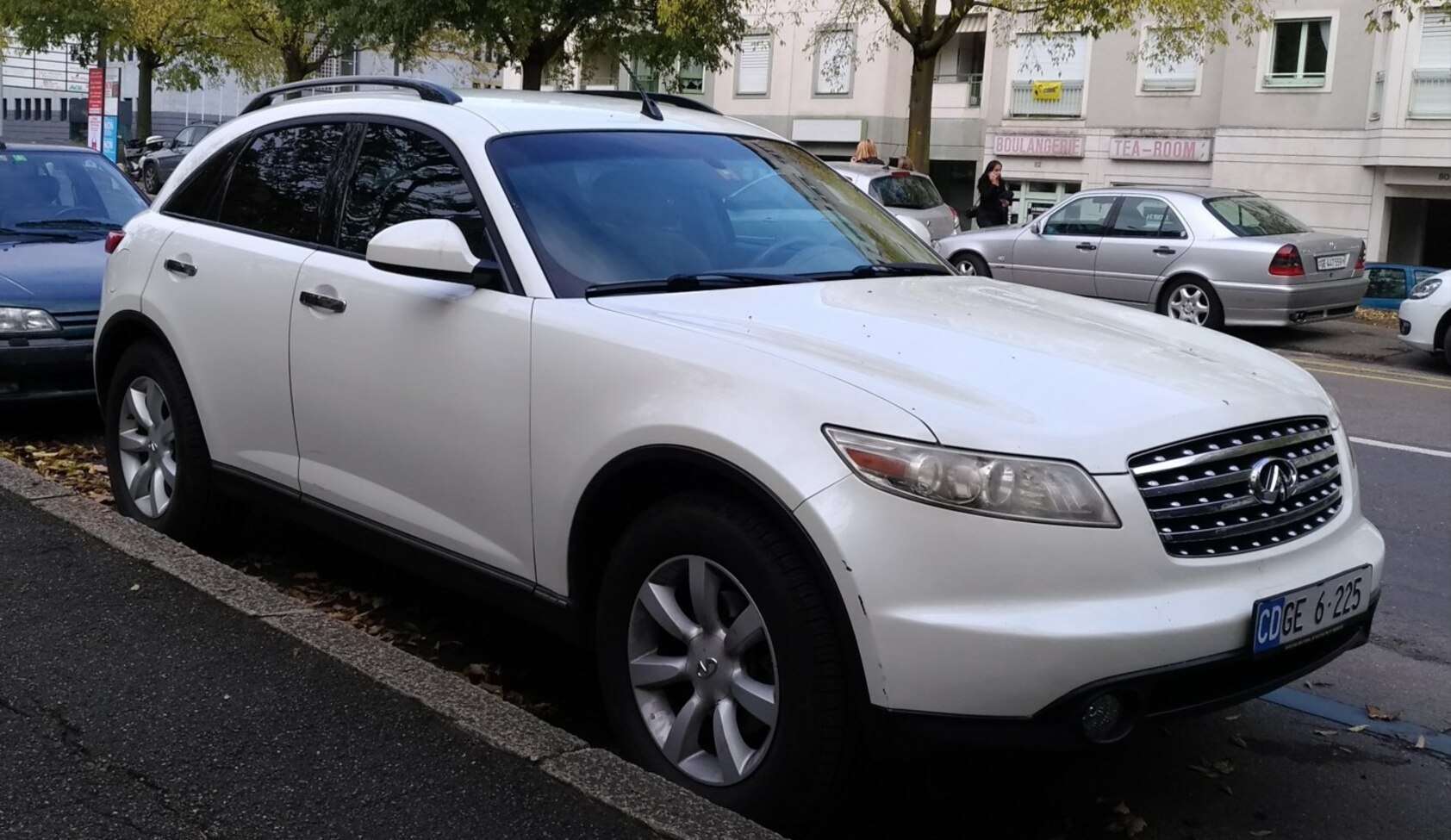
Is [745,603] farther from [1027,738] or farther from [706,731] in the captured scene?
[1027,738]

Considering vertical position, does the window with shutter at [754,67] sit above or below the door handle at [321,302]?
above

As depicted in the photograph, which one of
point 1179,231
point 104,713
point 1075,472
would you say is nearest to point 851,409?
point 1075,472

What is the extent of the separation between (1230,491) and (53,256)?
6846 millimetres

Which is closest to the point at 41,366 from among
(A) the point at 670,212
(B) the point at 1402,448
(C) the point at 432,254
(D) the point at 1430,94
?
(C) the point at 432,254

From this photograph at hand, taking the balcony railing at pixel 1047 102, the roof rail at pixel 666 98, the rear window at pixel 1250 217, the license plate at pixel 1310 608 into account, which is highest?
the balcony railing at pixel 1047 102

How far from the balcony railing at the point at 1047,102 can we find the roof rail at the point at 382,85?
102ft

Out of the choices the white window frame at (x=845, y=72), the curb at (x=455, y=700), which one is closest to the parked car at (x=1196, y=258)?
the curb at (x=455, y=700)

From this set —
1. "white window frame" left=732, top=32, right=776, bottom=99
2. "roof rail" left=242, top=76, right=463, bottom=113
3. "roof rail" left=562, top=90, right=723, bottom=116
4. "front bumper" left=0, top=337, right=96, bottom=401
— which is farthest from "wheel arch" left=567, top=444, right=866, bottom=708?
"white window frame" left=732, top=32, right=776, bottom=99

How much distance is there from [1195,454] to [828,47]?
3820 cm

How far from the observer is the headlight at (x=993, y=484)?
3.06m

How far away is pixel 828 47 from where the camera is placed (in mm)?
40156

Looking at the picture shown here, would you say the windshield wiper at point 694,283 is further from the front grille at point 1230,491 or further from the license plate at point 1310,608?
the license plate at point 1310,608

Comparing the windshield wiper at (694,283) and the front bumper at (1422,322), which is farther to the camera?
the front bumper at (1422,322)

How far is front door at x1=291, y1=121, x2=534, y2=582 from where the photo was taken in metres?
3.96
